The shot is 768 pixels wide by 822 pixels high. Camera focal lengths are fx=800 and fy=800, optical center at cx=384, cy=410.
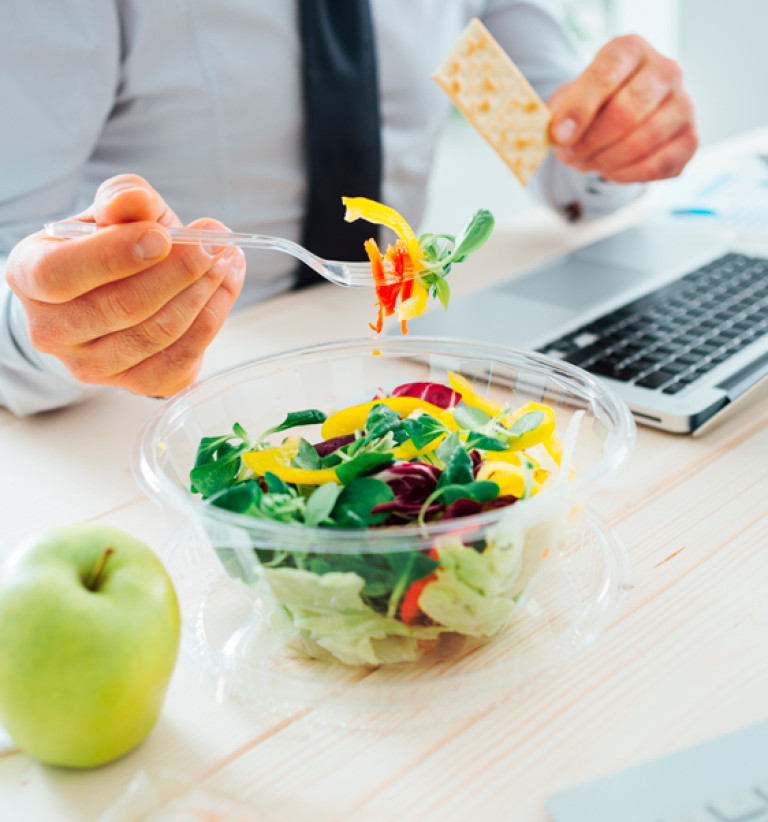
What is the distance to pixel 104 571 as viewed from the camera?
43 centimetres

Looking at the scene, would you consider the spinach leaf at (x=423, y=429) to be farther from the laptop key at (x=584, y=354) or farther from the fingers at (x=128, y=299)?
the laptop key at (x=584, y=354)

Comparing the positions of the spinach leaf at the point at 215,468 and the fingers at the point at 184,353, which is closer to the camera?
the spinach leaf at the point at 215,468

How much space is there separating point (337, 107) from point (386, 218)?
633 millimetres

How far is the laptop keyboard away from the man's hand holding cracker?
0.28 m

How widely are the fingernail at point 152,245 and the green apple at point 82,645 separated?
0.77ft

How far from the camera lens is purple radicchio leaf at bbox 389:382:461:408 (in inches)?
24.1

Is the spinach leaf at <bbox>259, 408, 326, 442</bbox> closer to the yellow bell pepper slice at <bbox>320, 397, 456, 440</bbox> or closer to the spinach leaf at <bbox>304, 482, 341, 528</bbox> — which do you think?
the yellow bell pepper slice at <bbox>320, 397, 456, 440</bbox>

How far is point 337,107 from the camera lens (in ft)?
3.87

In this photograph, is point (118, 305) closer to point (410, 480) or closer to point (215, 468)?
point (215, 468)

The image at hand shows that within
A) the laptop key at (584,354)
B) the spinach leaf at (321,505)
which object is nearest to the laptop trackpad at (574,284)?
the laptop key at (584,354)

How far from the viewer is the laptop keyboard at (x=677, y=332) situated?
31.8 inches

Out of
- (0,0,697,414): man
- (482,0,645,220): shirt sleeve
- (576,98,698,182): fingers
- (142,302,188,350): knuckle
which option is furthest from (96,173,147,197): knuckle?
(482,0,645,220): shirt sleeve

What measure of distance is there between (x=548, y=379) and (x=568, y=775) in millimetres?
313

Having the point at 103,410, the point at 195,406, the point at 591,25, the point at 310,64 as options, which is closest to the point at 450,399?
the point at 195,406
